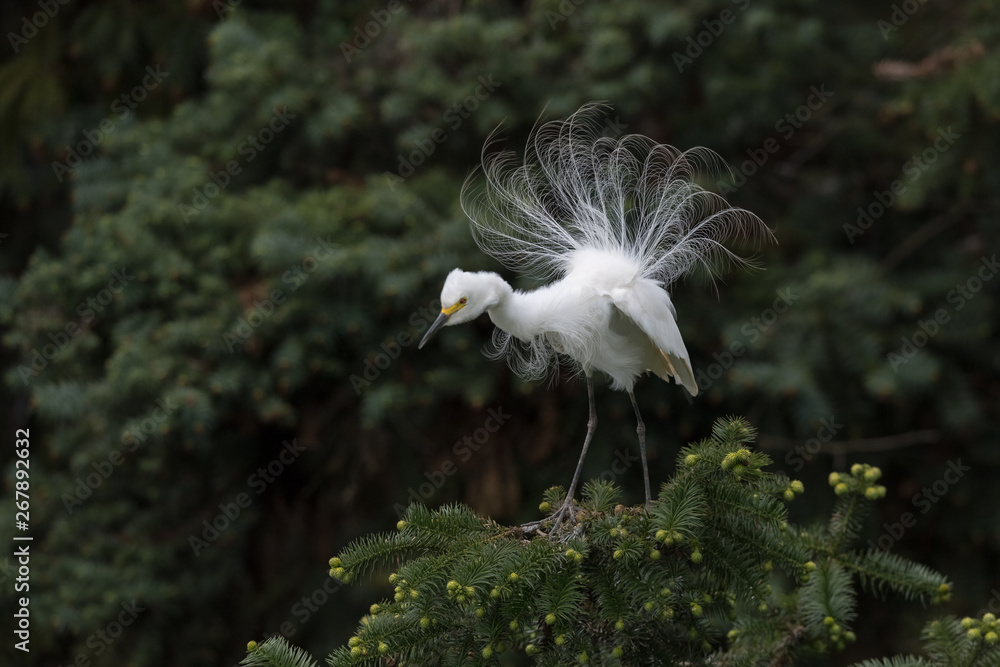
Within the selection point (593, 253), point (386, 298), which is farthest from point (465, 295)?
point (386, 298)

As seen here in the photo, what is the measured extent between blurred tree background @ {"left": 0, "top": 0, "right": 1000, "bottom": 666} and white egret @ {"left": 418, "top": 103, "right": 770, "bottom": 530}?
2.24 ft

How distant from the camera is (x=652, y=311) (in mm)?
1903

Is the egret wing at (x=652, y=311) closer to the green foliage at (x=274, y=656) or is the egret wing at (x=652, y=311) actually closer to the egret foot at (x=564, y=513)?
the egret foot at (x=564, y=513)

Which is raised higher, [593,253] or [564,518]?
[593,253]

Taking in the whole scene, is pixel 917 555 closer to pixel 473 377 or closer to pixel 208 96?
pixel 473 377

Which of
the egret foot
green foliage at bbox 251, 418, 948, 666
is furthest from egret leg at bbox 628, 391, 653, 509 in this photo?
green foliage at bbox 251, 418, 948, 666

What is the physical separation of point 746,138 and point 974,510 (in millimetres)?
1786

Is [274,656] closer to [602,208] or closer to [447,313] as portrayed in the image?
[447,313]

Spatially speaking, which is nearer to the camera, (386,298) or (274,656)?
(274,656)

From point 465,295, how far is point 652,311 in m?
0.43

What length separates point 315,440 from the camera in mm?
3248

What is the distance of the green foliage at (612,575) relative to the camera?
4.56ft

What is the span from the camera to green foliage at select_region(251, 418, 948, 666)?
4.56ft

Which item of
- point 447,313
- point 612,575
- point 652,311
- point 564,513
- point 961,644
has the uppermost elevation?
point 447,313
